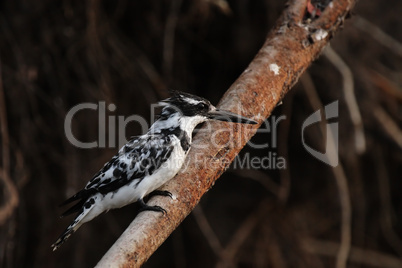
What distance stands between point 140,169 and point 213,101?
1394 mm

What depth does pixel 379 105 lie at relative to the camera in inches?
136

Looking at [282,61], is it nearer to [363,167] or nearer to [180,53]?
[180,53]

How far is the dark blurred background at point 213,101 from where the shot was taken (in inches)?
119

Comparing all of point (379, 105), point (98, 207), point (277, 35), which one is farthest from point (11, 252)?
point (379, 105)

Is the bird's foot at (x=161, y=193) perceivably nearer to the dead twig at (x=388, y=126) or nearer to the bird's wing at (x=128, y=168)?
the bird's wing at (x=128, y=168)

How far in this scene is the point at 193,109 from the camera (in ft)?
7.87

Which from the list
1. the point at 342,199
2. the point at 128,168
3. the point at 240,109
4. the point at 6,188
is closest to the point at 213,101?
the point at 342,199

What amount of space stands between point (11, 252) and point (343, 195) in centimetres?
196

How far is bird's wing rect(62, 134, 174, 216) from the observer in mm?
2242

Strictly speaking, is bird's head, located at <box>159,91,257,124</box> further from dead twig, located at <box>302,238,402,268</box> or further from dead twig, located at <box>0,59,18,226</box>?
dead twig, located at <box>302,238,402,268</box>

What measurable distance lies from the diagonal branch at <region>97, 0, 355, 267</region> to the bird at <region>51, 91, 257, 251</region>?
5 cm

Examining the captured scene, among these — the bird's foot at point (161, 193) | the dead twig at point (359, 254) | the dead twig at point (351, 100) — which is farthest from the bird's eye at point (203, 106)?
the dead twig at point (359, 254)

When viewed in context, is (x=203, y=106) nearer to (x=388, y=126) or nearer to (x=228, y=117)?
(x=228, y=117)

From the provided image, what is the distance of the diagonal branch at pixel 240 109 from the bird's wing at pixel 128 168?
0.43ft
